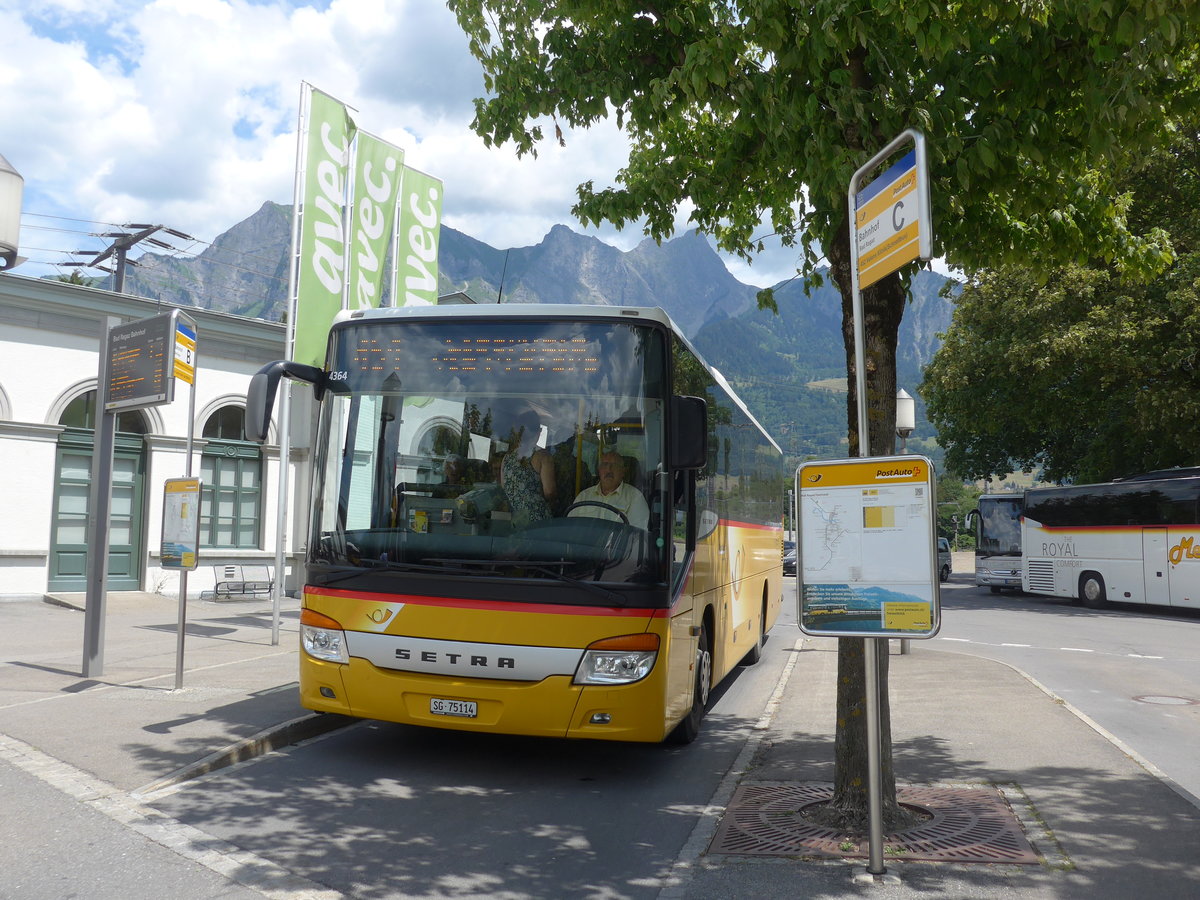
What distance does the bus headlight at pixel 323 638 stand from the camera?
6.58 metres

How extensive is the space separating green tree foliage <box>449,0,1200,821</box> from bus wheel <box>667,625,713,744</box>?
230 centimetres

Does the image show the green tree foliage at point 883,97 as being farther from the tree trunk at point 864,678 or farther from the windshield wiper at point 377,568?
the windshield wiper at point 377,568

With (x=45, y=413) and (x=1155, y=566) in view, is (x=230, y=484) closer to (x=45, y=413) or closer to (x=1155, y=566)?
(x=45, y=413)

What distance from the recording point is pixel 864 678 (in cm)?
525

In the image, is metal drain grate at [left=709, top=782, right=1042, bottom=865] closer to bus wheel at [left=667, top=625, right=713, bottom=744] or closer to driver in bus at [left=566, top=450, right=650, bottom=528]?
bus wheel at [left=667, top=625, right=713, bottom=744]

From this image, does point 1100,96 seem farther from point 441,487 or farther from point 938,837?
point 441,487

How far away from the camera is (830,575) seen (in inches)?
181

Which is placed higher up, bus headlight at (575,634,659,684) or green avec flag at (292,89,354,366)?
green avec flag at (292,89,354,366)

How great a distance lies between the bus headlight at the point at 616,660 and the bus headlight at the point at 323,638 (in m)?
1.59

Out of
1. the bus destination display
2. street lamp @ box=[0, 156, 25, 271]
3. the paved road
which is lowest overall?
the paved road

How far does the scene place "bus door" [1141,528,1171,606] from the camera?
2309cm

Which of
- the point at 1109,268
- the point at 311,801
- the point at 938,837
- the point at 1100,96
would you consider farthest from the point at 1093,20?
the point at 1109,268

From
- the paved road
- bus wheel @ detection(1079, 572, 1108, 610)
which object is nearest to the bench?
the paved road

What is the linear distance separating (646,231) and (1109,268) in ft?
63.7
